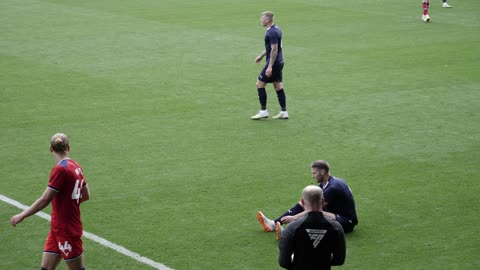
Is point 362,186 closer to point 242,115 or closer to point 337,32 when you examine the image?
Answer: point 242,115

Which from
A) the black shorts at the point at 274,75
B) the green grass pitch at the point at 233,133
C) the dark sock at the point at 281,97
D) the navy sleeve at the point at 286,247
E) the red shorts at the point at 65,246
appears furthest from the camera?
the dark sock at the point at 281,97

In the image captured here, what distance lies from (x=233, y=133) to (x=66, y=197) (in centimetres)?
773

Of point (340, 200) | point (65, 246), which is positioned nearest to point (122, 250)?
point (65, 246)

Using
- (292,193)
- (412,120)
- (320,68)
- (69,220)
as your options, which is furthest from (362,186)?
(320,68)

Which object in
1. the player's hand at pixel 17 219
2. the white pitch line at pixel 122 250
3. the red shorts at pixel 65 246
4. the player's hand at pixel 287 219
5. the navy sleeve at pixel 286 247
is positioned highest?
the player's hand at pixel 17 219

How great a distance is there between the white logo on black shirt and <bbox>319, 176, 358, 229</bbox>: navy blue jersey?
11.0 feet

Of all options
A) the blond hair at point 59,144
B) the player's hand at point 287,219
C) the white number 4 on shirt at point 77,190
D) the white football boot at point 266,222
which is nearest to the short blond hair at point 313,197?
the white number 4 on shirt at point 77,190

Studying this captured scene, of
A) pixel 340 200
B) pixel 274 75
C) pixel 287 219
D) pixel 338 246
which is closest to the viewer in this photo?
pixel 338 246

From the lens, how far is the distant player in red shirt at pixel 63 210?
26.5 ft

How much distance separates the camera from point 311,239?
699cm

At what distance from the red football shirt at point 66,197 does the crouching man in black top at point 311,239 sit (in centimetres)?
247

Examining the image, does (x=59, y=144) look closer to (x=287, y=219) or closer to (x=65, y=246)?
(x=65, y=246)

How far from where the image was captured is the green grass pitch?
34.6 feet

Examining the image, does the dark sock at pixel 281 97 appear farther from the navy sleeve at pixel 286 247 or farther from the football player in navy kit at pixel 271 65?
the navy sleeve at pixel 286 247
